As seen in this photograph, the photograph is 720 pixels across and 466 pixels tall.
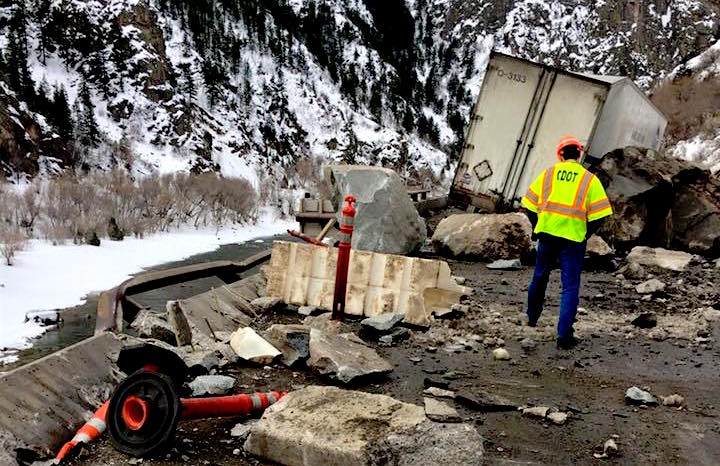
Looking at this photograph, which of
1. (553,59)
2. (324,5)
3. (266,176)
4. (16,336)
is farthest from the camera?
(553,59)

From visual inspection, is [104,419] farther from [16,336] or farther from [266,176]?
[266,176]

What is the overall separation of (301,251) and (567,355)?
2601 mm

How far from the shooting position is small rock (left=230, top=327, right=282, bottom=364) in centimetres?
418

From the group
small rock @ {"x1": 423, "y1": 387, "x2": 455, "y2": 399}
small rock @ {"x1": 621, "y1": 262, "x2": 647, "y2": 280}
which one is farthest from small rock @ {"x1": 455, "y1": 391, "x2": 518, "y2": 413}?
small rock @ {"x1": 621, "y1": 262, "x2": 647, "y2": 280}

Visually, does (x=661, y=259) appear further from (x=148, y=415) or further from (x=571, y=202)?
(x=148, y=415)

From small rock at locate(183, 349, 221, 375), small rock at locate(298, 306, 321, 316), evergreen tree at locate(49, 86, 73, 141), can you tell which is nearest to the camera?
small rock at locate(183, 349, 221, 375)

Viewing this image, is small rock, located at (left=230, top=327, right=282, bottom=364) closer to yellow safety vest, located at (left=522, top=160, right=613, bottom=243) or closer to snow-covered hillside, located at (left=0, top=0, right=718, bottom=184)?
yellow safety vest, located at (left=522, top=160, right=613, bottom=243)

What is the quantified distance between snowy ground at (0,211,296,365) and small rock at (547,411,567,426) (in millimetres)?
6873

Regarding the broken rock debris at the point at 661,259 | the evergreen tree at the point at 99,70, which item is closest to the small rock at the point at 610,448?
the broken rock debris at the point at 661,259

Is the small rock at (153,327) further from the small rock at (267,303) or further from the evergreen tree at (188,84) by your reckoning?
the evergreen tree at (188,84)

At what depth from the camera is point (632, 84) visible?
1054 centimetres

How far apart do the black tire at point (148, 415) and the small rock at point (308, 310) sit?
9.39 feet

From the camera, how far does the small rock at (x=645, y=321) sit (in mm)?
5285

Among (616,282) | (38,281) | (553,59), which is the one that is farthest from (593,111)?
(553,59)
